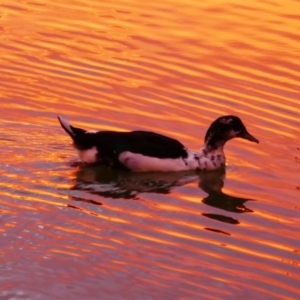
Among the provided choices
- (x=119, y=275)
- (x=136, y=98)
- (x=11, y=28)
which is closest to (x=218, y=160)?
(x=136, y=98)

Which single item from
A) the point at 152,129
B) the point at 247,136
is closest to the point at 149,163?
the point at 152,129

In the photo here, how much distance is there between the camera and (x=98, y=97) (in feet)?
45.0

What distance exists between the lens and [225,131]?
1252 cm

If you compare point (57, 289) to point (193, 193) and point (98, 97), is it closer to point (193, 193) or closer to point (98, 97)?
point (193, 193)

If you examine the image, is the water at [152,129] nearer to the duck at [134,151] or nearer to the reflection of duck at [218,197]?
the reflection of duck at [218,197]

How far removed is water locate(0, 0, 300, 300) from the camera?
9.21 m

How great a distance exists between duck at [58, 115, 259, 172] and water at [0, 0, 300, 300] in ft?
0.45

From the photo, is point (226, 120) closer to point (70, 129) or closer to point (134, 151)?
point (134, 151)

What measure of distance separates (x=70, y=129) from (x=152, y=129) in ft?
4.14

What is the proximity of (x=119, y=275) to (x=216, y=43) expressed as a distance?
7146mm

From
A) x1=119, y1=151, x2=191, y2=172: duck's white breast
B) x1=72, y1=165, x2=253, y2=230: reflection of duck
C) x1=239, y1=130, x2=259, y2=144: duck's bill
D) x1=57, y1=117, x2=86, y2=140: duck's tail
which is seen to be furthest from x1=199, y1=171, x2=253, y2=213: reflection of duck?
x1=57, y1=117, x2=86, y2=140: duck's tail

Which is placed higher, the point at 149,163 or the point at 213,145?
the point at 213,145

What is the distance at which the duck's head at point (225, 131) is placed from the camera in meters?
12.5

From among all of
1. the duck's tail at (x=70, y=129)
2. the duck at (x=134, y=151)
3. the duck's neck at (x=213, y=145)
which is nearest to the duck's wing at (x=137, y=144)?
the duck at (x=134, y=151)
